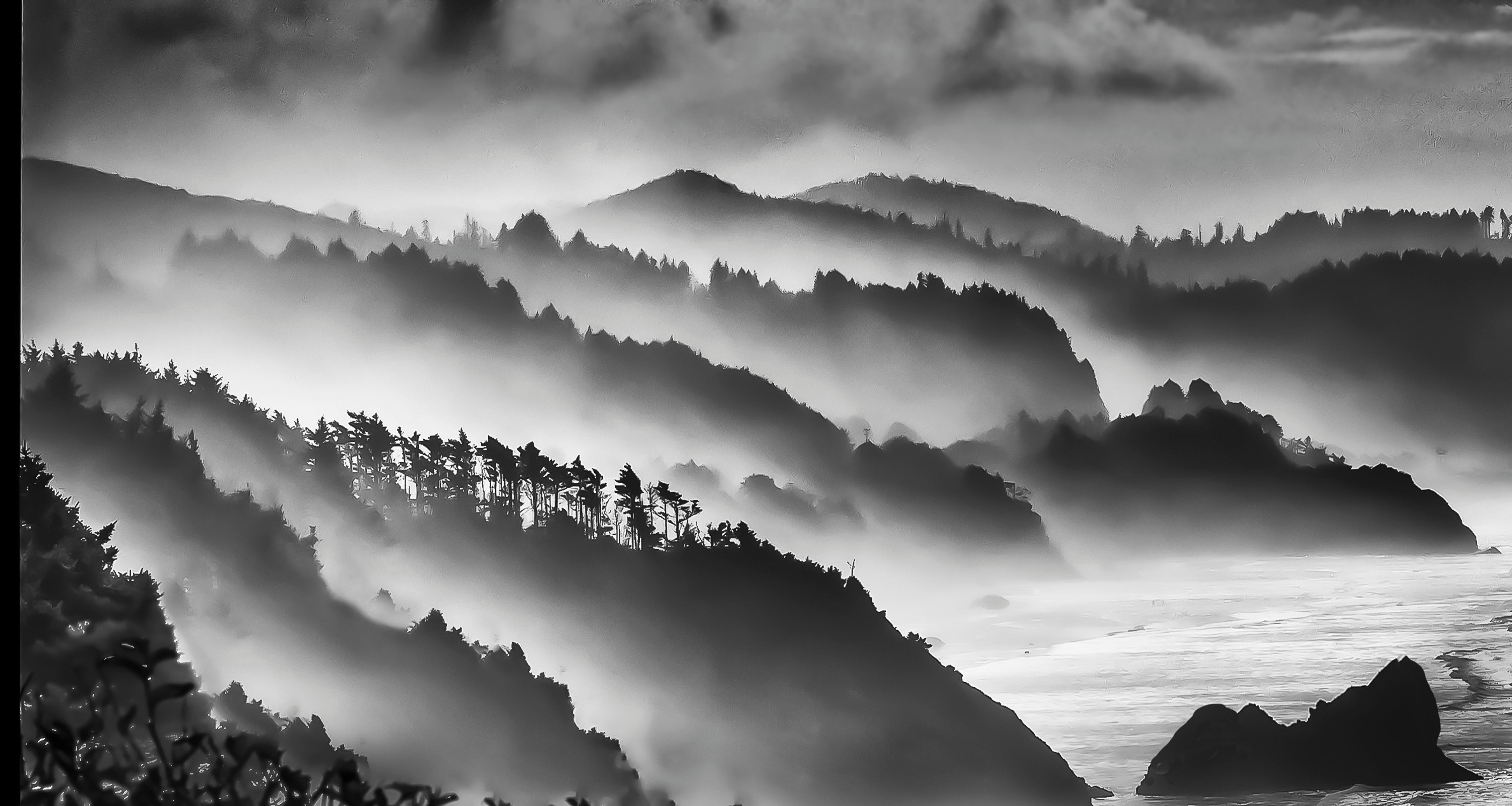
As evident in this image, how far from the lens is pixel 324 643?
4.24 meters

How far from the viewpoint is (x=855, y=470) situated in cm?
457

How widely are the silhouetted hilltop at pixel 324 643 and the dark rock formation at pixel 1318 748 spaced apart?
1.88 m

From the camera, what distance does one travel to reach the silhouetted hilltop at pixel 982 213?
14.7 ft

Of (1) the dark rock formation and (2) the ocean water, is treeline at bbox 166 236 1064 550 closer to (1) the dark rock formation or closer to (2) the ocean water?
(2) the ocean water

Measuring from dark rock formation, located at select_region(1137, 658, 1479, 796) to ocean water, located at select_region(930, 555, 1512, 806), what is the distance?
0.12ft

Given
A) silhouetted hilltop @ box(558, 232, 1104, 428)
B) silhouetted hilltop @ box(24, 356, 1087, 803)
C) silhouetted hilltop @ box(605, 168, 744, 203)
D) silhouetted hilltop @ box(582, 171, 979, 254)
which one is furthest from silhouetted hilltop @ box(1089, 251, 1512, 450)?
silhouetted hilltop @ box(24, 356, 1087, 803)

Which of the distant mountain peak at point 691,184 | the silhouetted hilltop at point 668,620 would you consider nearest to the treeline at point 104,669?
the silhouetted hilltop at point 668,620

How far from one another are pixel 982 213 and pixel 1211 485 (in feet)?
4.22

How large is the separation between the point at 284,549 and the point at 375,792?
306 cm

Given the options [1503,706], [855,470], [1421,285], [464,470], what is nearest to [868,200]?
[855,470]

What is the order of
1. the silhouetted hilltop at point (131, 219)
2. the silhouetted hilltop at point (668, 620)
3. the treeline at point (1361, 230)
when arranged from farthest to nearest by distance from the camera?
the treeline at point (1361, 230) → the silhouetted hilltop at point (668, 620) → the silhouetted hilltop at point (131, 219)

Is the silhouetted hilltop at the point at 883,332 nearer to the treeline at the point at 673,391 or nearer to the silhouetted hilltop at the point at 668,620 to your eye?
the treeline at the point at 673,391

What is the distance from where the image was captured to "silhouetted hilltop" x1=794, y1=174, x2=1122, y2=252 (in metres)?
4.49

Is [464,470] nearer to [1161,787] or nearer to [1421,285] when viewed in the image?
[1161,787]
